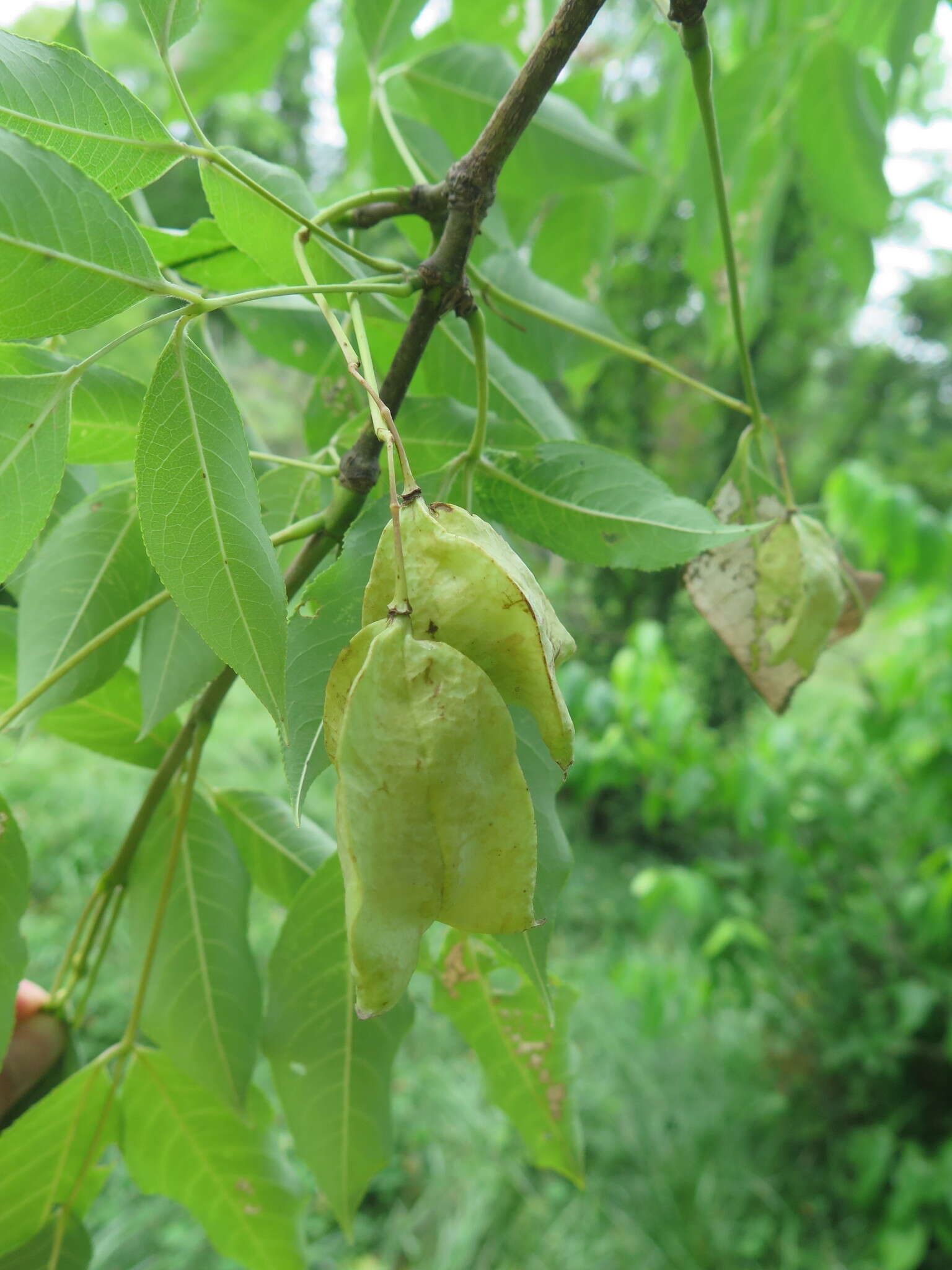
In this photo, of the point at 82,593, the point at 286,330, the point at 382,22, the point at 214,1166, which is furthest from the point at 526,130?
the point at 214,1166

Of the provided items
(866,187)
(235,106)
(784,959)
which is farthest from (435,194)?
(235,106)

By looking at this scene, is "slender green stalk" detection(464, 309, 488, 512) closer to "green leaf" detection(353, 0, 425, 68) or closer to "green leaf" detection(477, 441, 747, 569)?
"green leaf" detection(477, 441, 747, 569)

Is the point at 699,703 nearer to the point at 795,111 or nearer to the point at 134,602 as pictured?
the point at 795,111

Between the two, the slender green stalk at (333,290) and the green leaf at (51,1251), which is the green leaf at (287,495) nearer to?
the slender green stalk at (333,290)

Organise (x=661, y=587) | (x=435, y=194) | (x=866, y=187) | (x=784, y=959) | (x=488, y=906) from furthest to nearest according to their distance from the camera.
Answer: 1. (x=661, y=587)
2. (x=784, y=959)
3. (x=866, y=187)
4. (x=435, y=194)
5. (x=488, y=906)

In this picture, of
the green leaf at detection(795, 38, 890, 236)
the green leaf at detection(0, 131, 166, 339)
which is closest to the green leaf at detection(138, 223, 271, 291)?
the green leaf at detection(0, 131, 166, 339)

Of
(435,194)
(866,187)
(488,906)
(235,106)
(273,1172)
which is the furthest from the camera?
(235,106)

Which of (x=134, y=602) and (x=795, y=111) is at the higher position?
(x=795, y=111)
